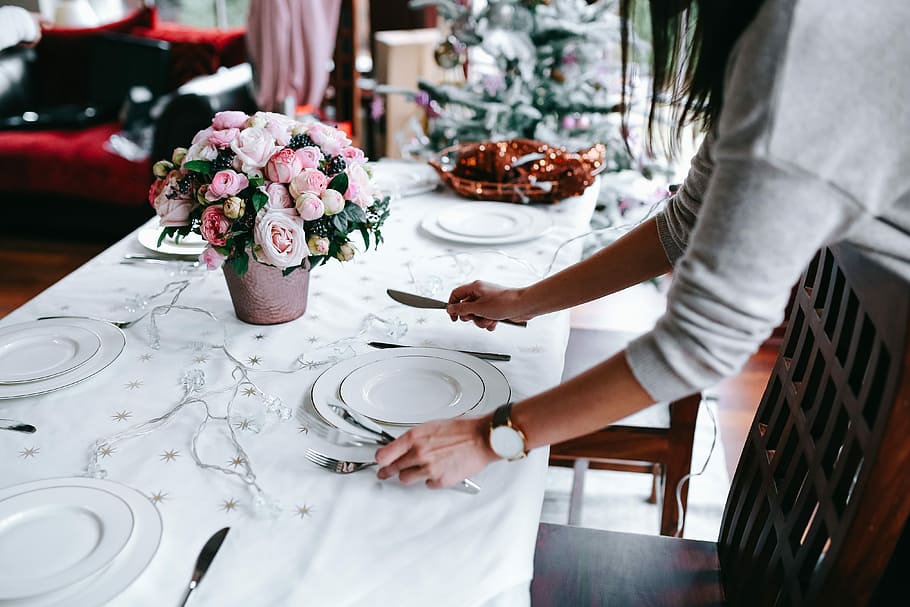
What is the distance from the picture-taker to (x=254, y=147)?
0.96m

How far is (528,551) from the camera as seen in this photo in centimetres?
70

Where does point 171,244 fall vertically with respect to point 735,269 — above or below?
below

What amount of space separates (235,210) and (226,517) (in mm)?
407

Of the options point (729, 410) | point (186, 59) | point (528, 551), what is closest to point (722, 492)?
point (729, 410)

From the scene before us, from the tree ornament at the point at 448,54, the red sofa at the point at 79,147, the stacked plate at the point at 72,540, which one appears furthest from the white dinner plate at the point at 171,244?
the red sofa at the point at 79,147

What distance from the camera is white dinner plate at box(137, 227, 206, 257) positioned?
133 cm

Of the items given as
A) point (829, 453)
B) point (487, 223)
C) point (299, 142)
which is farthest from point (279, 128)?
point (829, 453)

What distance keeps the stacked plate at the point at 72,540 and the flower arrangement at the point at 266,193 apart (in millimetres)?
366

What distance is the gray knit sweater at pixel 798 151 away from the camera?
55cm

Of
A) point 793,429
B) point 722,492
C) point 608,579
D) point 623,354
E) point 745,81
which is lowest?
point 722,492

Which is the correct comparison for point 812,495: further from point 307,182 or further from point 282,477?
point 307,182

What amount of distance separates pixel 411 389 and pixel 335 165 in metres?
0.34

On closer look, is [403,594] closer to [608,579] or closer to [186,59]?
[608,579]

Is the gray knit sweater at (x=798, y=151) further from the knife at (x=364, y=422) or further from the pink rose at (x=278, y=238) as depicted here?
the pink rose at (x=278, y=238)
